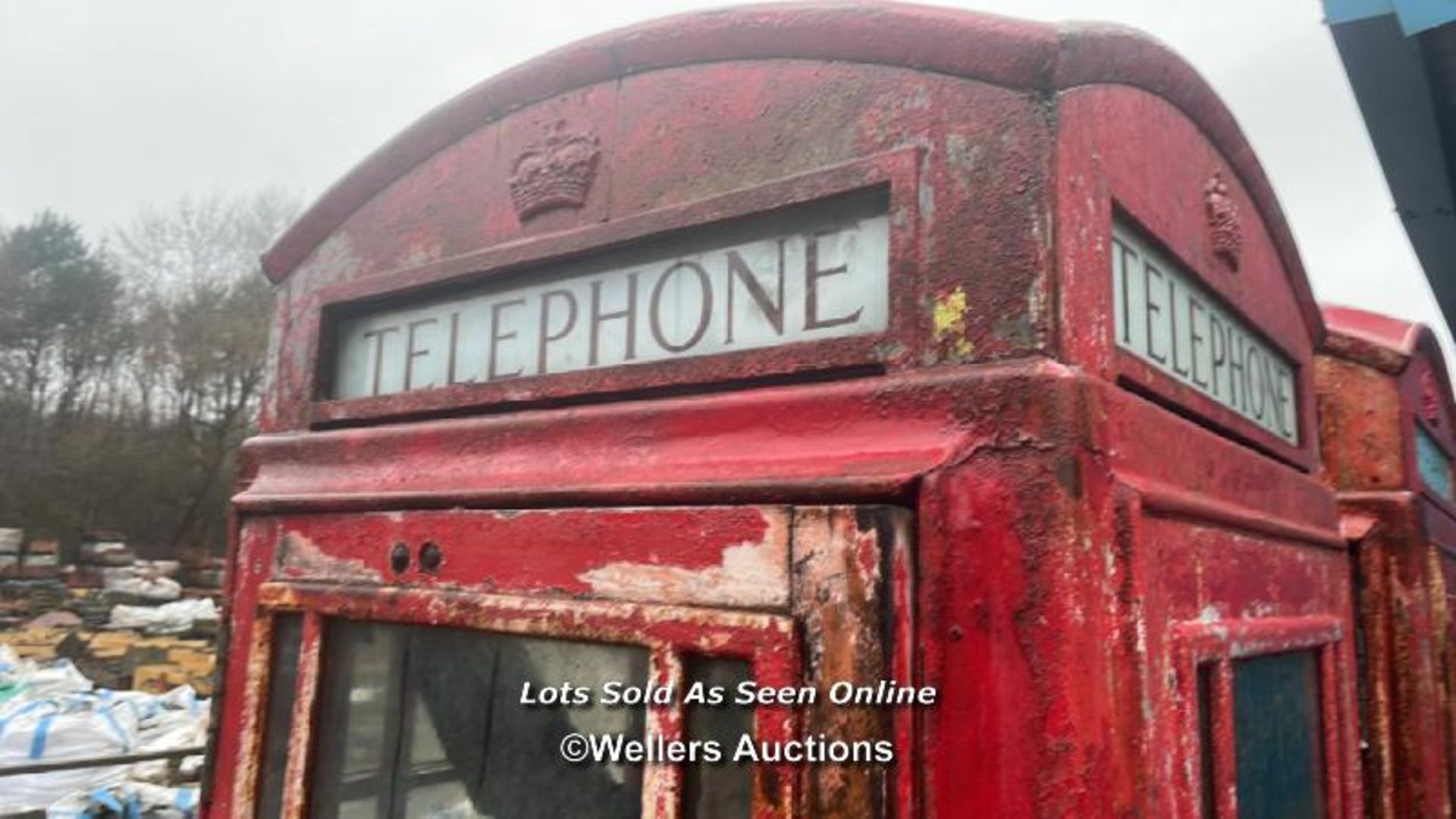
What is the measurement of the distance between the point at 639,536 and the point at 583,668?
224mm

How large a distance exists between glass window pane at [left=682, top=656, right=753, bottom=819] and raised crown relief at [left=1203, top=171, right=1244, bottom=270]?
1023 mm

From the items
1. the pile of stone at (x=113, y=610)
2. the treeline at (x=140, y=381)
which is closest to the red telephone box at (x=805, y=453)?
the pile of stone at (x=113, y=610)

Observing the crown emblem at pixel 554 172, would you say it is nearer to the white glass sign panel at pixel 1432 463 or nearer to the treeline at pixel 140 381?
the white glass sign panel at pixel 1432 463

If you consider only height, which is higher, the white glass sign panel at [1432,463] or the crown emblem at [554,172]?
the crown emblem at [554,172]

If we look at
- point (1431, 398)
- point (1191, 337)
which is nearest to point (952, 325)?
point (1191, 337)

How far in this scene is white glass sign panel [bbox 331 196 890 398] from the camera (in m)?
1.30

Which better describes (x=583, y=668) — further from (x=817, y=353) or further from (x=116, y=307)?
(x=116, y=307)

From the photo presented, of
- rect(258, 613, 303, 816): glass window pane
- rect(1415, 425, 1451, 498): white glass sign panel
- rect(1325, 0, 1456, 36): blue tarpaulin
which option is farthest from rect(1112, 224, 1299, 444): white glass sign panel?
rect(258, 613, 303, 816): glass window pane

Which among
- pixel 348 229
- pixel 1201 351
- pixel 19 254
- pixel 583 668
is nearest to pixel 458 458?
pixel 583 668

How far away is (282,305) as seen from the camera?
2084mm

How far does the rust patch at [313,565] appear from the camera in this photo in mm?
1696

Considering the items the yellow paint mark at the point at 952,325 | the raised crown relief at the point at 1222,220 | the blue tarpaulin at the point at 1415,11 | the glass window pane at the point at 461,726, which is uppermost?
the blue tarpaulin at the point at 1415,11

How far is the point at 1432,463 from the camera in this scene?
2881 mm

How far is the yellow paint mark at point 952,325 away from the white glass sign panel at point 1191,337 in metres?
0.23
